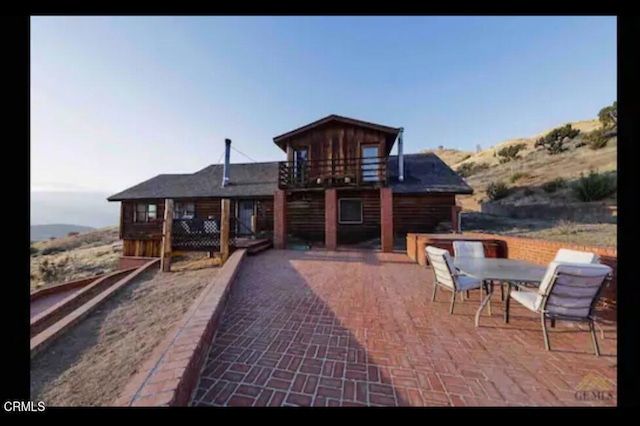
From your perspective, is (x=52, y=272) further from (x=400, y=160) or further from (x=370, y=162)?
(x=400, y=160)

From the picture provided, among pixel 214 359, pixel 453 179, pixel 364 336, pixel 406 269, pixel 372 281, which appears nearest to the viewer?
pixel 214 359

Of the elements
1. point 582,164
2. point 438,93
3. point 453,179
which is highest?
point 438,93

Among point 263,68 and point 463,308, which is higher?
point 263,68

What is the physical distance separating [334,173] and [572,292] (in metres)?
9.71

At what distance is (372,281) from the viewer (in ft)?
17.9

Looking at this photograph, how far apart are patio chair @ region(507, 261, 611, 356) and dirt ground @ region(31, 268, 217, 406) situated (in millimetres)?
4640

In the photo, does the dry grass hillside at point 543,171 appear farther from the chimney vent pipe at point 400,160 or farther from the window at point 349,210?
the window at point 349,210

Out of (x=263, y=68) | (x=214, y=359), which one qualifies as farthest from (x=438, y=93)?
(x=214, y=359)

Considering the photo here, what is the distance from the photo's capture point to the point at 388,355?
8.25ft

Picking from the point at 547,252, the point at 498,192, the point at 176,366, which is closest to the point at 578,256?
the point at 547,252

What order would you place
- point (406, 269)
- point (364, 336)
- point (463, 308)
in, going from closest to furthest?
1. point (364, 336)
2. point (463, 308)
3. point (406, 269)

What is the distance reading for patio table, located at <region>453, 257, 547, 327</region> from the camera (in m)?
3.12
